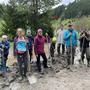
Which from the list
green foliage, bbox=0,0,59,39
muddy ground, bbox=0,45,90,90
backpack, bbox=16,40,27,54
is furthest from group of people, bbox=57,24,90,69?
green foliage, bbox=0,0,59,39

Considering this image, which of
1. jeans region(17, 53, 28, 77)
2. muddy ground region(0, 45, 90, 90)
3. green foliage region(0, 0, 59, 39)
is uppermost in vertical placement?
green foliage region(0, 0, 59, 39)

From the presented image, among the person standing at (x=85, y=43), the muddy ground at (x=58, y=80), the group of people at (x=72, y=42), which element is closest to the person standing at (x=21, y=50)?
the muddy ground at (x=58, y=80)

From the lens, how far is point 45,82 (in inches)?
460

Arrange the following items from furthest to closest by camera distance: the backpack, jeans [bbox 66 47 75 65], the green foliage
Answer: the green foliage
jeans [bbox 66 47 75 65]
the backpack

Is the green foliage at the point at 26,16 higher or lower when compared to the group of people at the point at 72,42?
higher

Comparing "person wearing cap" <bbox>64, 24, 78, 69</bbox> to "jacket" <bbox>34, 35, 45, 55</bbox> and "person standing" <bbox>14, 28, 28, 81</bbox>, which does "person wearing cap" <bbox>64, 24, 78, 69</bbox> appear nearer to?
"jacket" <bbox>34, 35, 45, 55</bbox>

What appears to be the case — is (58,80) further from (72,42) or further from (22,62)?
(72,42)

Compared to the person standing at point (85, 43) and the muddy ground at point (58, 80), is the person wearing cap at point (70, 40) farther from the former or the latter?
the muddy ground at point (58, 80)

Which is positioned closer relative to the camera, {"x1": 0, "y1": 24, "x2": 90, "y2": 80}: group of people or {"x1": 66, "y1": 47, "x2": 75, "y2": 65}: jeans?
{"x1": 0, "y1": 24, "x2": 90, "y2": 80}: group of people

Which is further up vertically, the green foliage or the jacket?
the green foliage

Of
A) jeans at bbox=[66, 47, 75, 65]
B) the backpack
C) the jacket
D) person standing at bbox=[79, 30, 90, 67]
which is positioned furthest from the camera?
person standing at bbox=[79, 30, 90, 67]

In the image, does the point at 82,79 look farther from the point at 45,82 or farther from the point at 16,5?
the point at 16,5

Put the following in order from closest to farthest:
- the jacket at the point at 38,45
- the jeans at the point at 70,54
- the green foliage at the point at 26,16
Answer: the jacket at the point at 38,45, the jeans at the point at 70,54, the green foliage at the point at 26,16

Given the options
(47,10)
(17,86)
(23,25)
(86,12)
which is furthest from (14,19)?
(86,12)
